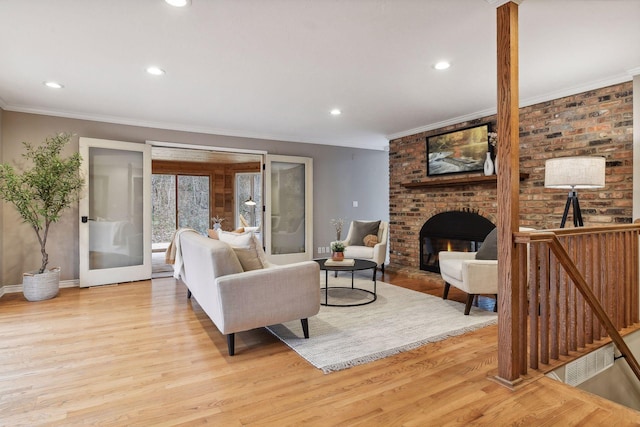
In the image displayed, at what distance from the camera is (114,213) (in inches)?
195

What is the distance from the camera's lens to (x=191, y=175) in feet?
29.9

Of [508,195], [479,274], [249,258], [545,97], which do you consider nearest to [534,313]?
[508,195]

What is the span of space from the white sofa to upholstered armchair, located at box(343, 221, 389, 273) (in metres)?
2.37

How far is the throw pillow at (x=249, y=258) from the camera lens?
2791 millimetres

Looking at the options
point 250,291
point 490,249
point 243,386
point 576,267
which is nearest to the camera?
point 243,386

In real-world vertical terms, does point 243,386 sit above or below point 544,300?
below

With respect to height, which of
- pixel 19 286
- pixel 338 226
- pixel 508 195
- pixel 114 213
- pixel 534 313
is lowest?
pixel 19 286

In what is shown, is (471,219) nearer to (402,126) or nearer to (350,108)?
(402,126)

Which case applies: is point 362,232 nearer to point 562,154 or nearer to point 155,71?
point 562,154

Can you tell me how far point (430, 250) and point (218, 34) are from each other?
4.34m

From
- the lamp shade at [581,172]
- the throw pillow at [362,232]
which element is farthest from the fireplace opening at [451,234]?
the lamp shade at [581,172]

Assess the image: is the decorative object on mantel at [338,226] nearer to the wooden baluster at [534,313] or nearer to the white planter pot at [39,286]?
the wooden baluster at [534,313]

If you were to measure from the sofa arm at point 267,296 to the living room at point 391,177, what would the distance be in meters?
0.26

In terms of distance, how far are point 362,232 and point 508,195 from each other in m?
3.54
